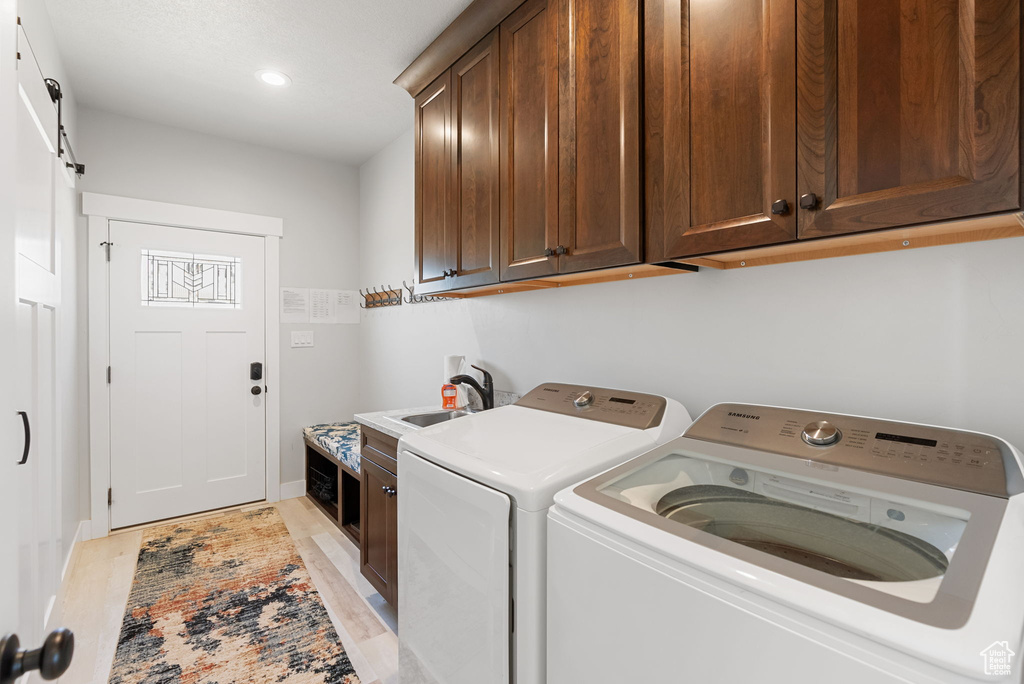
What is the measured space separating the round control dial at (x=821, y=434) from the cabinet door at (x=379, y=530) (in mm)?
1536

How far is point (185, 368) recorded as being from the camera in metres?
3.30

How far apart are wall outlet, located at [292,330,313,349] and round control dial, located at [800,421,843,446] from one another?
358 centimetres

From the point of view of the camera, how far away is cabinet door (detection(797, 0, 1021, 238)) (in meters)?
0.79

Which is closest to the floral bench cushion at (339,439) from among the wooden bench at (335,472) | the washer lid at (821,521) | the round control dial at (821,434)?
the wooden bench at (335,472)

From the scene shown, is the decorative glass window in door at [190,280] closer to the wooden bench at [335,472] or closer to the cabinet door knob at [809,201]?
the wooden bench at [335,472]

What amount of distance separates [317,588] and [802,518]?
2.36 m

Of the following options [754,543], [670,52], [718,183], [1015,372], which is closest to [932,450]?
[1015,372]

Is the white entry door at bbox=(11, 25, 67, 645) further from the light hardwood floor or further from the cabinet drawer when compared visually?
the cabinet drawer

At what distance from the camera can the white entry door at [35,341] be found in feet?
3.90

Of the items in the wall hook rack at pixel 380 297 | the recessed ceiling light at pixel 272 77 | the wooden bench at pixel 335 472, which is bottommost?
the wooden bench at pixel 335 472

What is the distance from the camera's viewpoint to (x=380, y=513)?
2.19 meters

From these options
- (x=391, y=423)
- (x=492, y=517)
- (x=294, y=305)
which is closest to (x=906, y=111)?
(x=492, y=517)

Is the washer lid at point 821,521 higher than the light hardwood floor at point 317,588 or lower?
higher

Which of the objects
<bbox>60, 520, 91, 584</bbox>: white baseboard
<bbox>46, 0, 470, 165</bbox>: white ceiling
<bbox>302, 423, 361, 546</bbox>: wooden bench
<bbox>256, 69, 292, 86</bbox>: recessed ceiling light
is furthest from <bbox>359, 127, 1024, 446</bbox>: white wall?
<bbox>60, 520, 91, 584</bbox>: white baseboard
